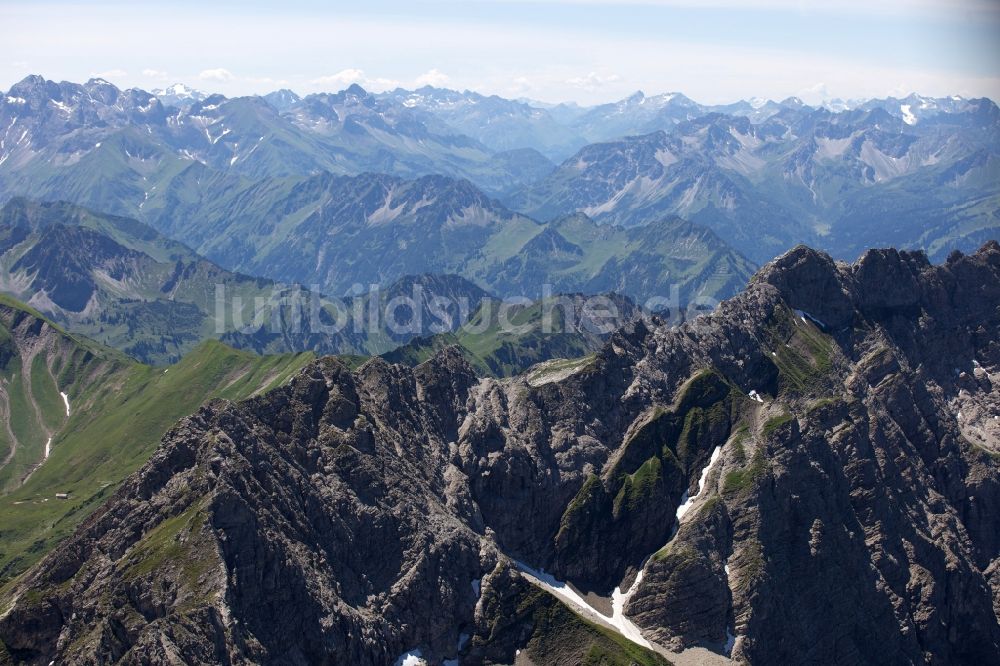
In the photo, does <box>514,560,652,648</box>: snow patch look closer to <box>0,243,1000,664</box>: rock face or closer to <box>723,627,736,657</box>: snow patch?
<box>0,243,1000,664</box>: rock face

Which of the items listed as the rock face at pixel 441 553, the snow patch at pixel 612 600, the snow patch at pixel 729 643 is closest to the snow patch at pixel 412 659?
the rock face at pixel 441 553

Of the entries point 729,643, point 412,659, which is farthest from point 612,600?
point 412,659

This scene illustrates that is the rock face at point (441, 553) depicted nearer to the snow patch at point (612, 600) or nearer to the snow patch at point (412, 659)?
the snow patch at point (412, 659)

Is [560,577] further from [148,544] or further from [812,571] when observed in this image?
[148,544]

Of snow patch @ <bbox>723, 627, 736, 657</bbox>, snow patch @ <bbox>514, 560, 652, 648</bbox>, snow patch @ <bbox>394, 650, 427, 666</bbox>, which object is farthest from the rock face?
snow patch @ <bbox>514, 560, 652, 648</bbox>

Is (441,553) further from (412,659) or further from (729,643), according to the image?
(729,643)

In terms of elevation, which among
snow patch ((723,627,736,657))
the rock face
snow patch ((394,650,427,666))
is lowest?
snow patch ((723,627,736,657))

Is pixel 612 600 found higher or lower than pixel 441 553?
lower

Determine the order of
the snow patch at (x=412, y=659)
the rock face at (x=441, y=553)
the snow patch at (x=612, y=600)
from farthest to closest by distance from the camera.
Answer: the snow patch at (x=612, y=600), the snow patch at (x=412, y=659), the rock face at (x=441, y=553)

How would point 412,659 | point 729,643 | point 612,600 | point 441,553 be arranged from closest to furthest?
point 412,659 < point 441,553 < point 729,643 < point 612,600

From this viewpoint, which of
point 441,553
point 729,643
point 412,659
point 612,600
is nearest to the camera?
point 412,659

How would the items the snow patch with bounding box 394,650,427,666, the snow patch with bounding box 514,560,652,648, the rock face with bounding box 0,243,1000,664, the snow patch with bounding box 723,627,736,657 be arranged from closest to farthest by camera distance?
the rock face with bounding box 0,243,1000,664 < the snow patch with bounding box 394,650,427,666 < the snow patch with bounding box 723,627,736,657 < the snow patch with bounding box 514,560,652,648
